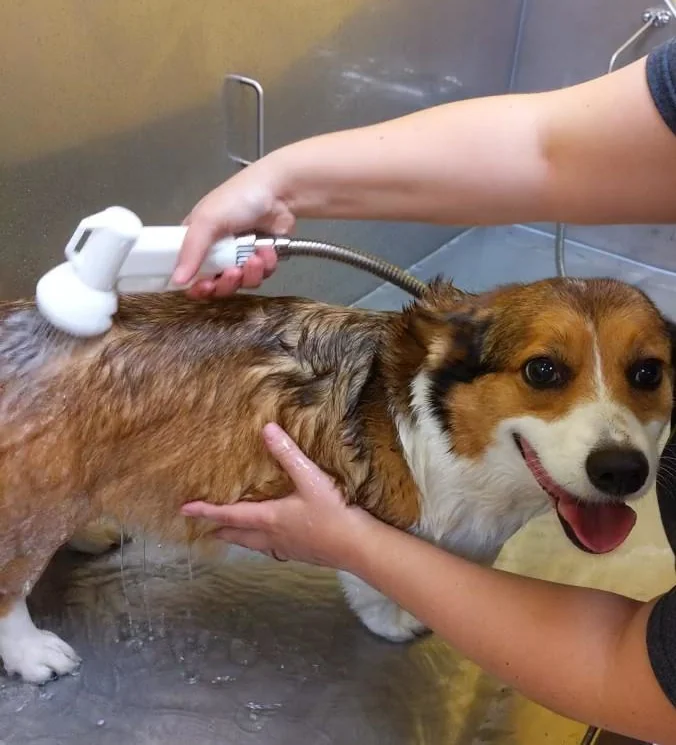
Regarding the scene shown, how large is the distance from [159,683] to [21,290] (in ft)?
2.64

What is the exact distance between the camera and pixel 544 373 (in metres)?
1.26

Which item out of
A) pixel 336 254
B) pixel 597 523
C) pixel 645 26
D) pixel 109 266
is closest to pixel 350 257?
pixel 336 254

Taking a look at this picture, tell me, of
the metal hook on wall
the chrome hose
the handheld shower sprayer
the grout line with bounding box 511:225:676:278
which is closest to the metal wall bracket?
the chrome hose

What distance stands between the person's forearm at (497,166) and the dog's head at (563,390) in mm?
172

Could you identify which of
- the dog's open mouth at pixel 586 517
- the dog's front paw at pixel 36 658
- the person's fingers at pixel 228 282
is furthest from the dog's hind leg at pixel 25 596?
the dog's open mouth at pixel 586 517

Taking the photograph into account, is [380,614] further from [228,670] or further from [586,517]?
[586,517]

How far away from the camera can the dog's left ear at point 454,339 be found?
1.36 metres

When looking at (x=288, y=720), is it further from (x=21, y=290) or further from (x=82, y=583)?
(x=21, y=290)

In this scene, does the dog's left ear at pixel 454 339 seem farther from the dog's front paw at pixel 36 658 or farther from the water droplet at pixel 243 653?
the dog's front paw at pixel 36 658

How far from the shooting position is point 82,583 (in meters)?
1.85

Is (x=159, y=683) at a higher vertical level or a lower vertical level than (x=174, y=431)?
→ lower

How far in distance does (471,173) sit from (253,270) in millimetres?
390

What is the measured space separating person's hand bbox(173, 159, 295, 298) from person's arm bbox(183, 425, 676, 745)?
0.25 meters

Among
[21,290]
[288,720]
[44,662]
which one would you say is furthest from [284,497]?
[21,290]
